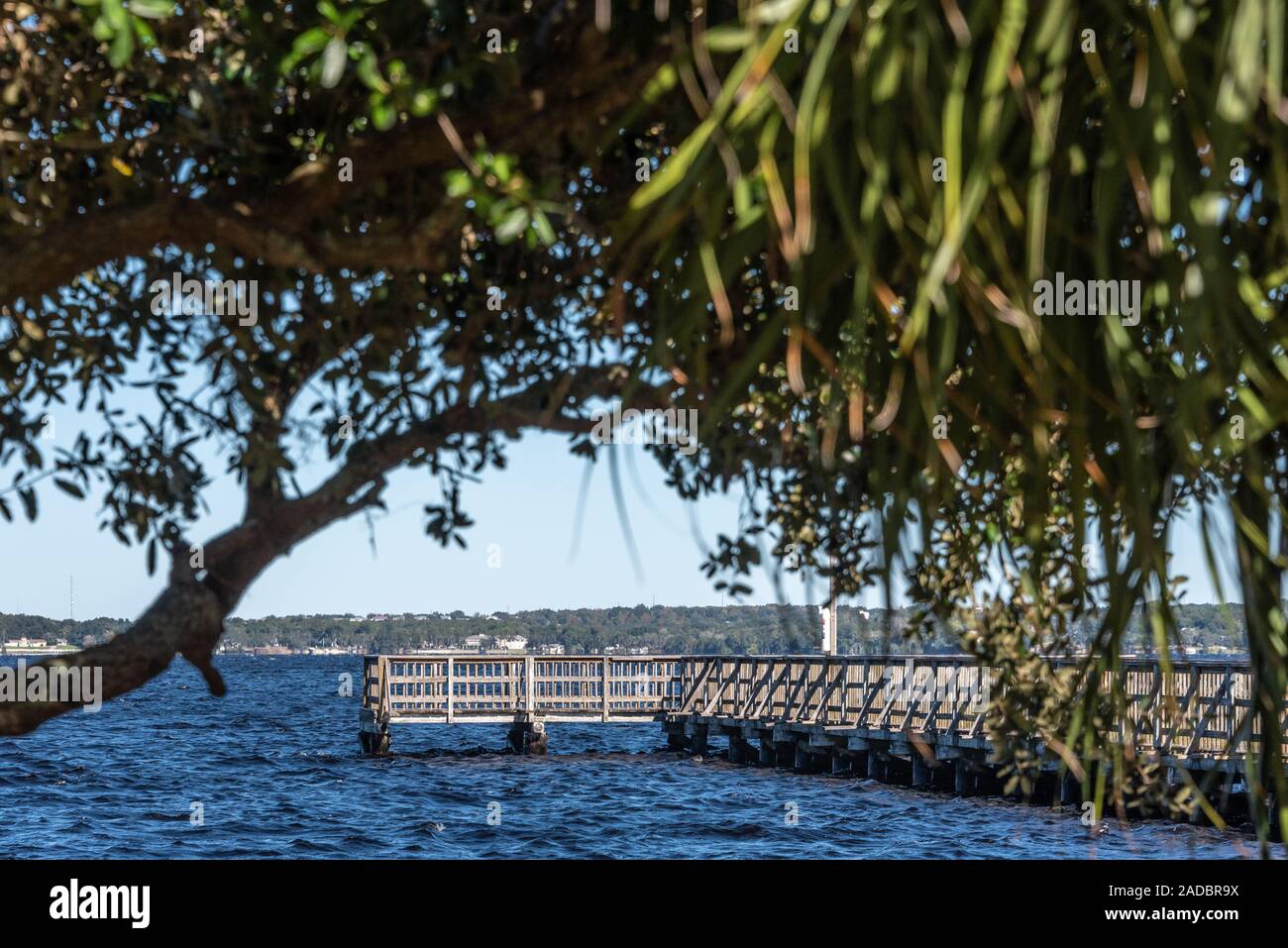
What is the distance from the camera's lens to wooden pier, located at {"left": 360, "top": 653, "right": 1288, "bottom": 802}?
25.2m

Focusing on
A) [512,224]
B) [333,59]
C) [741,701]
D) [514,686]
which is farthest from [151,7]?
[514,686]

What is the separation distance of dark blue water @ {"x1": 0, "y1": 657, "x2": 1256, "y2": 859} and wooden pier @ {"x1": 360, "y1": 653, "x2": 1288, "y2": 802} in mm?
844

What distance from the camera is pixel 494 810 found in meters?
27.2

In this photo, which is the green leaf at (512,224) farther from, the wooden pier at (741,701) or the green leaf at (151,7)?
the wooden pier at (741,701)

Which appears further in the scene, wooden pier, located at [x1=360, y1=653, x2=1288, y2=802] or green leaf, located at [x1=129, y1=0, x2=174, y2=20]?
wooden pier, located at [x1=360, y1=653, x2=1288, y2=802]

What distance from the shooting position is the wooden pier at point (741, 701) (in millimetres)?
25172

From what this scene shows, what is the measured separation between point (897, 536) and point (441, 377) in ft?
10.9

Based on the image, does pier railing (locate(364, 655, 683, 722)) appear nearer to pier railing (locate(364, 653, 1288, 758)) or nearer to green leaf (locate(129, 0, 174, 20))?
pier railing (locate(364, 653, 1288, 758))

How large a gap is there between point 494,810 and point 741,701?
8.90m

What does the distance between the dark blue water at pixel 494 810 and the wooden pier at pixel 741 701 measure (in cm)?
84

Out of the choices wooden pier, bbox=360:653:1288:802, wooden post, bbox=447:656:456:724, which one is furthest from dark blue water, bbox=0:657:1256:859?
wooden post, bbox=447:656:456:724

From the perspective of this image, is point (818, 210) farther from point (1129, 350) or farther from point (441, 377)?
point (441, 377)

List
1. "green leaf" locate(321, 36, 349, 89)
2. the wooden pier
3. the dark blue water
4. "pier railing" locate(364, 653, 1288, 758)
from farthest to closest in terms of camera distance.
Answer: "pier railing" locate(364, 653, 1288, 758)
the wooden pier
the dark blue water
"green leaf" locate(321, 36, 349, 89)

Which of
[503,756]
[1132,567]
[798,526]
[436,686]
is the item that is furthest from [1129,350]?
[503,756]
